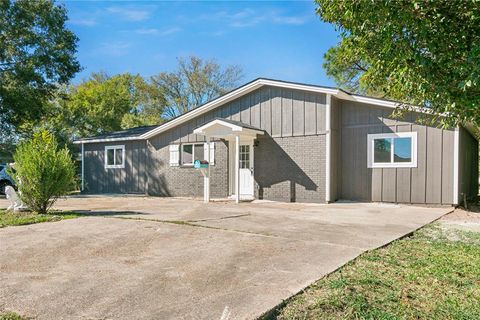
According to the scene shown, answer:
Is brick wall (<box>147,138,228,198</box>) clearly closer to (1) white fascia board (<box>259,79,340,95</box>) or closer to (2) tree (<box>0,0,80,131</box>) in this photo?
(1) white fascia board (<box>259,79,340,95</box>)

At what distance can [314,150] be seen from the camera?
11328 millimetres

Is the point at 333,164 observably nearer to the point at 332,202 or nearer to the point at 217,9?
the point at 332,202

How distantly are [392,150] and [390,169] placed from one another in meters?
0.60

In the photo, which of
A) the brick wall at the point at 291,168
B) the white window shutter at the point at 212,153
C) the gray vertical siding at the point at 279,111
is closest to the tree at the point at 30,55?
the gray vertical siding at the point at 279,111

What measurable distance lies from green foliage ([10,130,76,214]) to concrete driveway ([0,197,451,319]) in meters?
1.49

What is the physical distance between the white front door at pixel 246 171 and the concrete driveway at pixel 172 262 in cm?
519

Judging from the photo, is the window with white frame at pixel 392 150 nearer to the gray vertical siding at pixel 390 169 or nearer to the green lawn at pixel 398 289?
the gray vertical siding at pixel 390 169

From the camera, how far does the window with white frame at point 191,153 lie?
46.0ft

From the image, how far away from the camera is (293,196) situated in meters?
11.7

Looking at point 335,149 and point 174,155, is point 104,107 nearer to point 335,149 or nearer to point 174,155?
point 174,155

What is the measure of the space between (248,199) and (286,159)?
202 cm

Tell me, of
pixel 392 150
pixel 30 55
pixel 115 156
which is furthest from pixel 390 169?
pixel 30 55

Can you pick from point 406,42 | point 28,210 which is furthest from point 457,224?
point 28,210

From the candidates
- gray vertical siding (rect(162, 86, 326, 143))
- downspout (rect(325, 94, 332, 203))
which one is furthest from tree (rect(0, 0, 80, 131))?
downspout (rect(325, 94, 332, 203))
